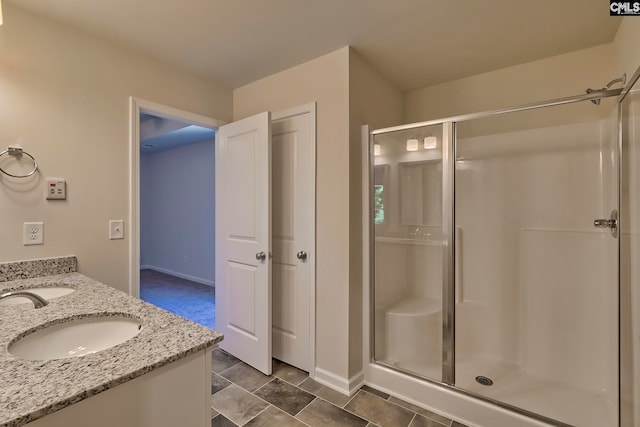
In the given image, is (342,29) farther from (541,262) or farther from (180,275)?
(180,275)

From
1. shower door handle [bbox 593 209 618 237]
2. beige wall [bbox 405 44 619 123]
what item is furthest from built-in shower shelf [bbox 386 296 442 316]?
beige wall [bbox 405 44 619 123]

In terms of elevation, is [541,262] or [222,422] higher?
[541,262]

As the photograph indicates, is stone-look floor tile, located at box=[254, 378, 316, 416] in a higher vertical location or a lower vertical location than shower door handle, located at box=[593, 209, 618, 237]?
lower

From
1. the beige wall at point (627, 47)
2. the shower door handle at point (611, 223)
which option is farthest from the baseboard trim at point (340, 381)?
the beige wall at point (627, 47)

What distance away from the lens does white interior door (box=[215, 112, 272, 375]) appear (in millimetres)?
2213

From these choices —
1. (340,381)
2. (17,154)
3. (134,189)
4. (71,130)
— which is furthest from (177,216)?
(340,381)

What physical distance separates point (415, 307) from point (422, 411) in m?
0.77

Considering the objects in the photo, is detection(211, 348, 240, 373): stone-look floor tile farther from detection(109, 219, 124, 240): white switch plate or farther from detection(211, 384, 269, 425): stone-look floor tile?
detection(109, 219, 124, 240): white switch plate

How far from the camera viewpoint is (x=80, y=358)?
2.58 ft

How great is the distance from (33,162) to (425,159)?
2531mm

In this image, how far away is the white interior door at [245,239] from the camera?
2.21 m

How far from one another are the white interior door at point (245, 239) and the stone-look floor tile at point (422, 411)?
3.03ft

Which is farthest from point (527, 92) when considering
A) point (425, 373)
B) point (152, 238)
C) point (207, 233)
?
point (152, 238)

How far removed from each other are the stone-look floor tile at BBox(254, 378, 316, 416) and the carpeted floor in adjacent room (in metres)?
1.27
